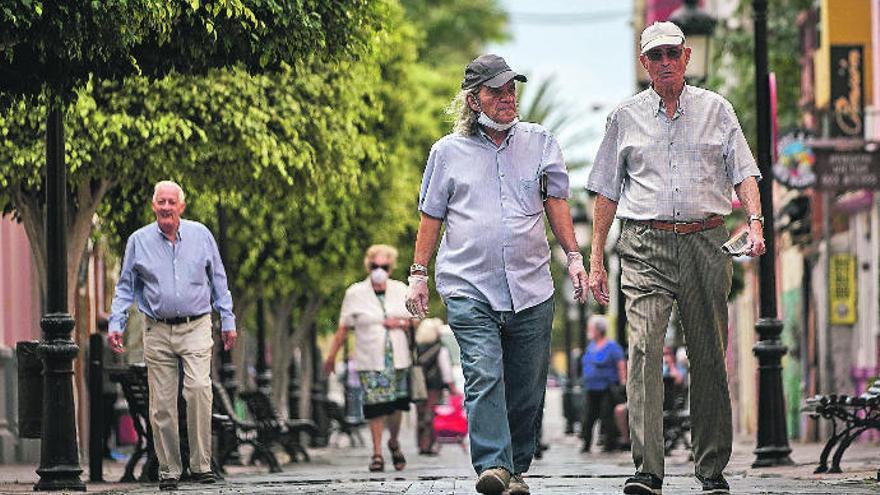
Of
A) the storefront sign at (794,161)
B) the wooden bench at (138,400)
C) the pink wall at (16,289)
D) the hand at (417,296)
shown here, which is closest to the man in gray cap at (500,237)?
the hand at (417,296)

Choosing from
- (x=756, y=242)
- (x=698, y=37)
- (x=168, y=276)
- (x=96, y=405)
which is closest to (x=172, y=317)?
(x=168, y=276)

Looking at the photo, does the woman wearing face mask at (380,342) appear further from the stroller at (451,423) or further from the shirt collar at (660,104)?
the stroller at (451,423)

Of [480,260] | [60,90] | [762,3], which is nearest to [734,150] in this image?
[480,260]

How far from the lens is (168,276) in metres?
14.8

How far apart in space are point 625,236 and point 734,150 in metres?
0.63

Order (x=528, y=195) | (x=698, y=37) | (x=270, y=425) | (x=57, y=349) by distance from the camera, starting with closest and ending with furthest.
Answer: (x=528, y=195) < (x=57, y=349) < (x=270, y=425) < (x=698, y=37)

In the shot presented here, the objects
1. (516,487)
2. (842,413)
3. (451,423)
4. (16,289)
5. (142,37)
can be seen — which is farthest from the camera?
(451,423)

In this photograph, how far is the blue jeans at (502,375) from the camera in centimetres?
1016

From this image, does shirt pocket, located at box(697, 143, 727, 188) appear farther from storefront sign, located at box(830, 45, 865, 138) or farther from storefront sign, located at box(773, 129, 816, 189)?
storefront sign, located at box(830, 45, 865, 138)

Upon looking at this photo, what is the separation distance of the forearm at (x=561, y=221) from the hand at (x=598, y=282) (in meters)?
0.20

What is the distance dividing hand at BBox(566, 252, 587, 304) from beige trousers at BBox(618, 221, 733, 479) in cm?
22

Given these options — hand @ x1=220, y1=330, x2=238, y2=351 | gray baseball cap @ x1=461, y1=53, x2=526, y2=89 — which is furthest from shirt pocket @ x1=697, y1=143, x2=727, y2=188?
hand @ x1=220, y1=330, x2=238, y2=351

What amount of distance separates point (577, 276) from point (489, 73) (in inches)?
38.6

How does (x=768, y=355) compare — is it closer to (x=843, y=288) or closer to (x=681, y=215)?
(x=681, y=215)
